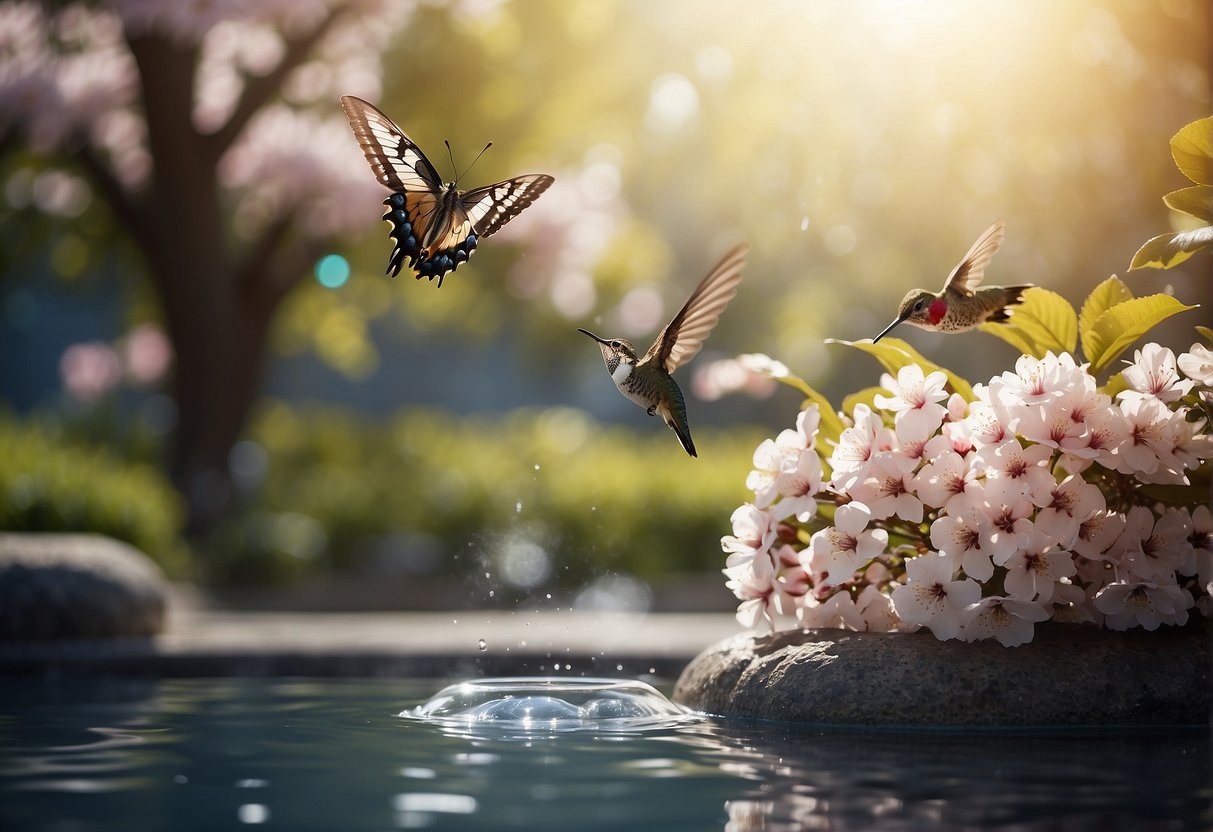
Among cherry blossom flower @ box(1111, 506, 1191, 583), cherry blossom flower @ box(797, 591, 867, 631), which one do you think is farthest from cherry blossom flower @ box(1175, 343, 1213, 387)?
cherry blossom flower @ box(797, 591, 867, 631)

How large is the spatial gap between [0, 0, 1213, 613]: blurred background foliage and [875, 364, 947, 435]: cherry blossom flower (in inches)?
68.3

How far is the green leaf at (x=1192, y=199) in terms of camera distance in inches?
195

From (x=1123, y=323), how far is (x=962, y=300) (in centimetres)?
67

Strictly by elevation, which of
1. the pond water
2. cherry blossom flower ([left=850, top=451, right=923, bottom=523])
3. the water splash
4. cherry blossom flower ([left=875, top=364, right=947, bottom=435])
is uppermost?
cherry blossom flower ([left=875, top=364, right=947, bottom=435])

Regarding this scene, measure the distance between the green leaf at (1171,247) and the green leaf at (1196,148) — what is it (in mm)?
263

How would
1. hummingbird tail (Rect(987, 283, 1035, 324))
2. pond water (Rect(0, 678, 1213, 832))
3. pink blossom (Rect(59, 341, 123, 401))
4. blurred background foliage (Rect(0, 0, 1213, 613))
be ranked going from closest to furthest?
pond water (Rect(0, 678, 1213, 832)) < hummingbird tail (Rect(987, 283, 1035, 324)) < blurred background foliage (Rect(0, 0, 1213, 613)) < pink blossom (Rect(59, 341, 123, 401))

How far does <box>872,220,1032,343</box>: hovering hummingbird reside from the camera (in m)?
4.80

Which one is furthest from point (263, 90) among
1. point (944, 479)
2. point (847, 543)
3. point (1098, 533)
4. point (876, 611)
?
point (1098, 533)

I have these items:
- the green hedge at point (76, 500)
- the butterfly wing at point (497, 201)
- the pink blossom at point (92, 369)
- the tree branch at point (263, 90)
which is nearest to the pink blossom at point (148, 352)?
the pink blossom at point (92, 369)

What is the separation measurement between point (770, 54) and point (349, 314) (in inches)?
433

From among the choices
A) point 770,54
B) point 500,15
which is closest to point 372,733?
point 770,54

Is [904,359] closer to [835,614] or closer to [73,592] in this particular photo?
[835,614]

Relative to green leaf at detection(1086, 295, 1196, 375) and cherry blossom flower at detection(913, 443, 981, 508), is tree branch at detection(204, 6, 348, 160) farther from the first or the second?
cherry blossom flower at detection(913, 443, 981, 508)

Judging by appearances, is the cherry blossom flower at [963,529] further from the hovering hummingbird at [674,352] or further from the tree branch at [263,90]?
the tree branch at [263,90]
